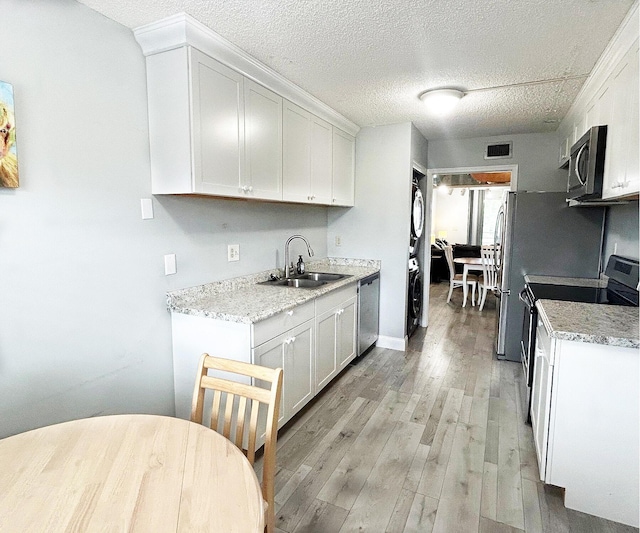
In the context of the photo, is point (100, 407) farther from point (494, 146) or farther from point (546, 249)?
point (494, 146)

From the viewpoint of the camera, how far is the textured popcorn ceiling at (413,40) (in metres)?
1.75

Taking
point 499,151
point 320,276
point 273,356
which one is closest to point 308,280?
point 320,276

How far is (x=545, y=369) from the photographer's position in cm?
196

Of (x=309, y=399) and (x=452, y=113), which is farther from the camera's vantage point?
(x=452, y=113)

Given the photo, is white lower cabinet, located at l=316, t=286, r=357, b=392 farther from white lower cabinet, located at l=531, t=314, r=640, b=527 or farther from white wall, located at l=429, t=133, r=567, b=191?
white wall, located at l=429, t=133, r=567, b=191

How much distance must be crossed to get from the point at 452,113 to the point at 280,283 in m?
2.19

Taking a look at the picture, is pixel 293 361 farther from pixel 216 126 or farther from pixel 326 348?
pixel 216 126

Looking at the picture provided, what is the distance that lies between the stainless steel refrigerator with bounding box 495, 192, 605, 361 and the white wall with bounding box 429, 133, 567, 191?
34.6 inches

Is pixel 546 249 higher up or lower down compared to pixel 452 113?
lower down

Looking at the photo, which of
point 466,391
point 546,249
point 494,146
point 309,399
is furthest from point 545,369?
point 494,146

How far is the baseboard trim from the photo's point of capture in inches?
157

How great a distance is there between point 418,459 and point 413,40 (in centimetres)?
235

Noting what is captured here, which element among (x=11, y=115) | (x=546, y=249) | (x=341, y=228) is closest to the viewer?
(x=11, y=115)

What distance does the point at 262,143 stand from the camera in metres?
2.52
